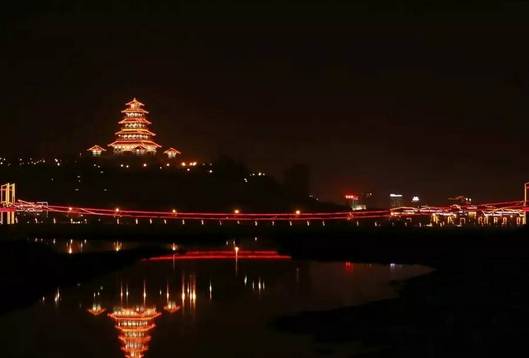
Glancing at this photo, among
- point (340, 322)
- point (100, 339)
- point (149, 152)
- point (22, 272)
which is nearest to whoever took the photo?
point (100, 339)

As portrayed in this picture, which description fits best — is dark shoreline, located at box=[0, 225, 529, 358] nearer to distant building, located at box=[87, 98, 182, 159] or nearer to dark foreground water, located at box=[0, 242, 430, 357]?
dark foreground water, located at box=[0, 242, 430, 357]

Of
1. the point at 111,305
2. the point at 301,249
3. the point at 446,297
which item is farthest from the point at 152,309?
the point at 301,249

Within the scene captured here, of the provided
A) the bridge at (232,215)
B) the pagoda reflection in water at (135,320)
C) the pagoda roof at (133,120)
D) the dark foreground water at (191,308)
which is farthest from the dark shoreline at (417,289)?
the pagoda roof at (133,120)

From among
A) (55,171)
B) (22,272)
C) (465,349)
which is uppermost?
(55,171)

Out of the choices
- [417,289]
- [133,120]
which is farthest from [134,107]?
[417,289]

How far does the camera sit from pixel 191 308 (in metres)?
27.8

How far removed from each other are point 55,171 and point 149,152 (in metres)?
14.0

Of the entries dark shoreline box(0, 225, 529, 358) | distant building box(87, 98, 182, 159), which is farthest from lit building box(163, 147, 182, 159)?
dark shoreline box(0, 225, 529, 358)

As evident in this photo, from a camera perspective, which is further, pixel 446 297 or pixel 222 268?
pixel 222 268

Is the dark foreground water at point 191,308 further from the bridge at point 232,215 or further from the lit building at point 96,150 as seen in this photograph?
the lit building at point 96,150

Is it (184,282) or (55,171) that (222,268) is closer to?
(184,282)

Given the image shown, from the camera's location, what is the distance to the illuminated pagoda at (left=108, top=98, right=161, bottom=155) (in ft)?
388

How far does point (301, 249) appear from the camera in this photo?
2226 inches

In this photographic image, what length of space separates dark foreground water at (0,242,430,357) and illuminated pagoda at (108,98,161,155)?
75.1 meters
